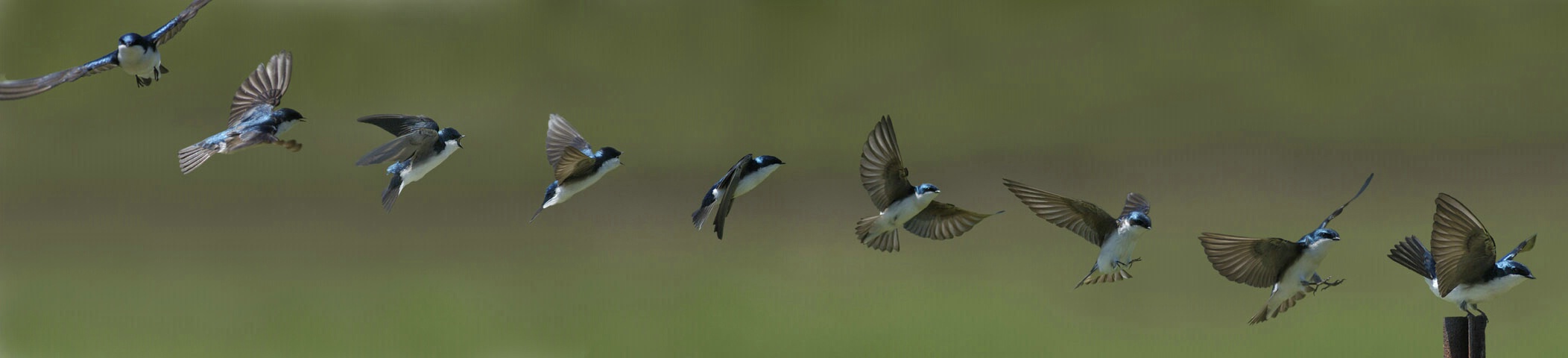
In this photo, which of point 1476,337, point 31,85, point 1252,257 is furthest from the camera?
point 1252,257

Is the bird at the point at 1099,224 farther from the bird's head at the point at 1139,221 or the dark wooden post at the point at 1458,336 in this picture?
the dark wooden post at the point at 1458,336

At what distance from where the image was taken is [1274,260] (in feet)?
6.03

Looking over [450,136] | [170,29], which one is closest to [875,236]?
[450,136]

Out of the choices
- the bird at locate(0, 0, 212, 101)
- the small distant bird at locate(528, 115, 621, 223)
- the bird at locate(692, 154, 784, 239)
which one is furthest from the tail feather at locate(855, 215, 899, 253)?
the bird at locate(0, 0, 212, 101)

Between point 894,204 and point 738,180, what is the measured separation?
0.85ft

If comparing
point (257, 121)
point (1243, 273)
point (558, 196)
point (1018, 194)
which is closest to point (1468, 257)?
point (1243, 273)

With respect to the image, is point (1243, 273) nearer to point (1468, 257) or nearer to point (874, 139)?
point (1468, 257)

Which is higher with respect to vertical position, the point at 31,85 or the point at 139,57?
the point at 139,57

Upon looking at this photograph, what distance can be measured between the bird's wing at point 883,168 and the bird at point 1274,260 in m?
0.40

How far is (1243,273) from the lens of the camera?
1830 millimetres

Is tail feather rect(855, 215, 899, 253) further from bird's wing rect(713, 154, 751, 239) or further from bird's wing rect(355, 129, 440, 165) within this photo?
bird's wing rect(355, 129, 440, 165)

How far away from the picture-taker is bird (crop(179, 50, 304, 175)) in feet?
5.31

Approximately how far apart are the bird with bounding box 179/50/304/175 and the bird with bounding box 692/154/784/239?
20.3 inches

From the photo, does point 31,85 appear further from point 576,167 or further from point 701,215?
point 701,215
